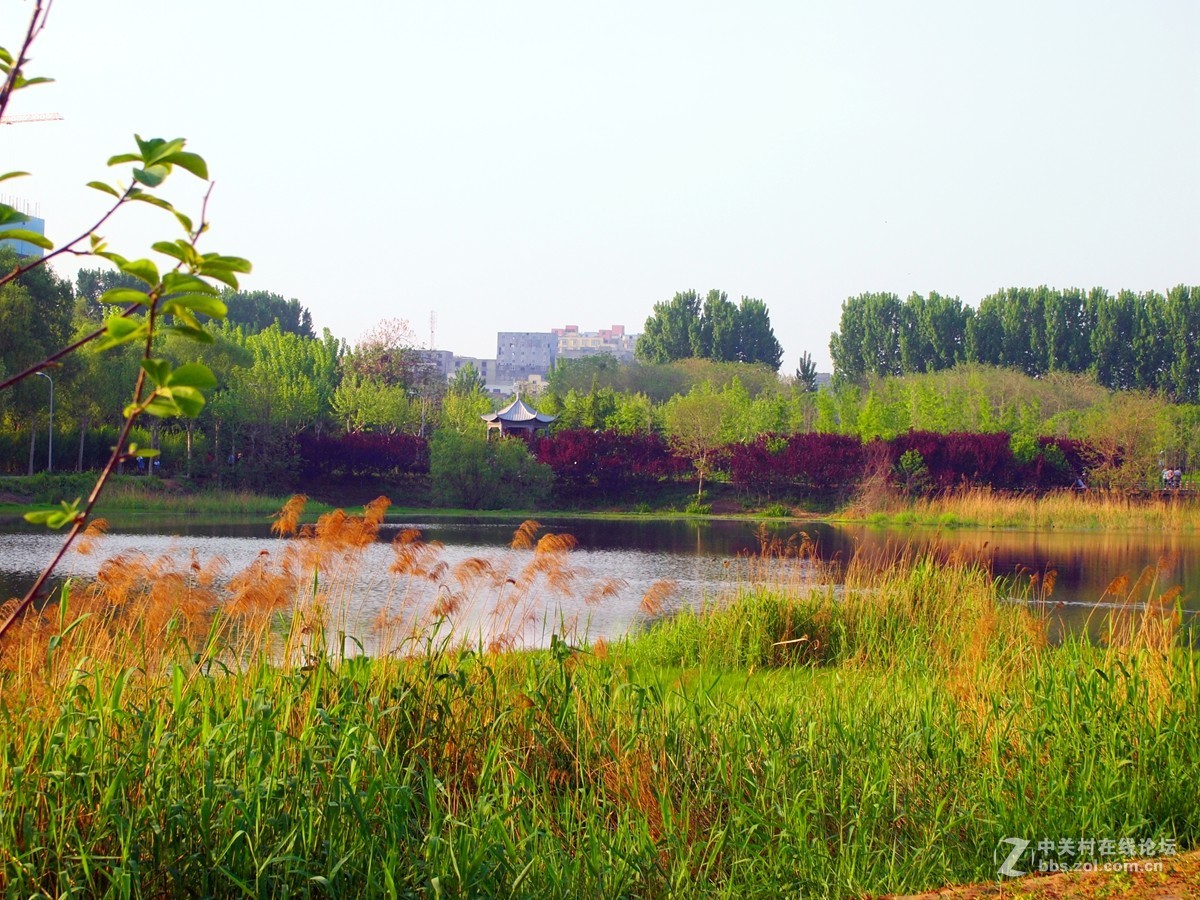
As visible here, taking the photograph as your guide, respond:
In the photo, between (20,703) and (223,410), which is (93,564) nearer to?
(20,703)

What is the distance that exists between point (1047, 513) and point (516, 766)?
26.4 m

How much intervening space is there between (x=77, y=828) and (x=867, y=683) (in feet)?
13.3

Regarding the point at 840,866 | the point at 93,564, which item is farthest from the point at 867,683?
the point at 93,564

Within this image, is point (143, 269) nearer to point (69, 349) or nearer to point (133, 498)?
point (69, 349)

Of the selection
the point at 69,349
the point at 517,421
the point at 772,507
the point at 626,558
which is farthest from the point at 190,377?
the point at 517,421

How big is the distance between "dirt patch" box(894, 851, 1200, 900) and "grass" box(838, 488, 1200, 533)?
2507cm

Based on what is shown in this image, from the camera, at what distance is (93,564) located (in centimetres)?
1400

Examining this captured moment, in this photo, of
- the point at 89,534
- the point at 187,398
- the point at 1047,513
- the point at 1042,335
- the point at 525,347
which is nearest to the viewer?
the point at 187,398

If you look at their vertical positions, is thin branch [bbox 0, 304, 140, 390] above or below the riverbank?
above

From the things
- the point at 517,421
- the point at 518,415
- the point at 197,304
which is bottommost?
the point at 197,304

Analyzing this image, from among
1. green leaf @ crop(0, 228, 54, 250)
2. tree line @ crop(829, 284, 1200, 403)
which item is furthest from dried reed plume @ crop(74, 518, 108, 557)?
tree line @ crop(829, 284, 1200, 403)

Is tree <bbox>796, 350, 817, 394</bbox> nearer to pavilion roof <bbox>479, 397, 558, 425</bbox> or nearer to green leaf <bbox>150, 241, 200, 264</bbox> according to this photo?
pavilion roof <bbox>479, 397, 558, 425</bbox>

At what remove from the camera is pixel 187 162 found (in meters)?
1.49

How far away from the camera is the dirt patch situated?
140 inches
